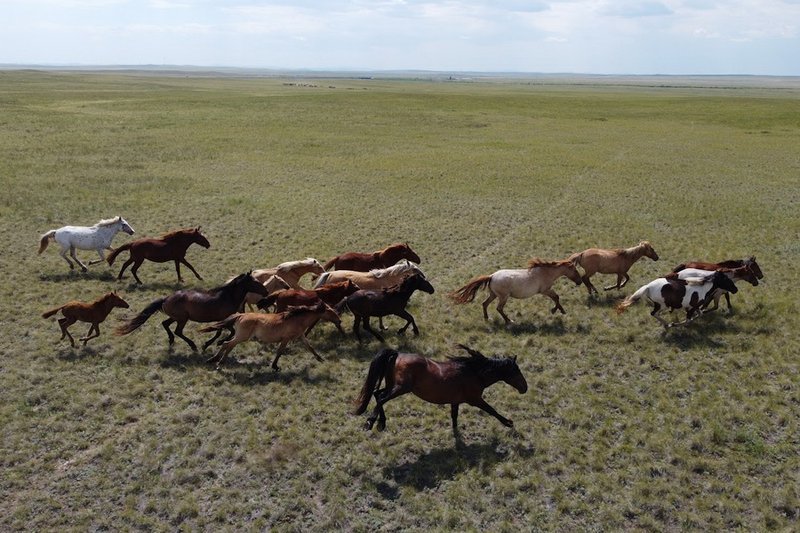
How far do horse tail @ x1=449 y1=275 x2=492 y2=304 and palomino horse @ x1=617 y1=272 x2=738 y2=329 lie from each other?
2525mm

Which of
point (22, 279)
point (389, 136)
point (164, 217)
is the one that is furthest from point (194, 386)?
point (389, 136)

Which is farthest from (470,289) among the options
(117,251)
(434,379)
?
(117,251)

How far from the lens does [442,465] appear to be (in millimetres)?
7141

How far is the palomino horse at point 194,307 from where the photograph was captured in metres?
9.78

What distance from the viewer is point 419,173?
29391mm

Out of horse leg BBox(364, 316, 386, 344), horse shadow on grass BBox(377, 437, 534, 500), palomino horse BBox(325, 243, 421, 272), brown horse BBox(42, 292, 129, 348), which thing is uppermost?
palomino horse BBox(325, 243, 421, 272)

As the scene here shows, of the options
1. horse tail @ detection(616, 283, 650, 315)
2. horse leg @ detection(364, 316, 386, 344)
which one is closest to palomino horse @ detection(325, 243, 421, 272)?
horse leg @ detection(364, 316, 386, 344)

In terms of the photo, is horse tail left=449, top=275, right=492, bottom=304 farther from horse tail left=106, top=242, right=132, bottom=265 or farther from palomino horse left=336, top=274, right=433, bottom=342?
horse tail left=106, top=242, right=132, bottom=265

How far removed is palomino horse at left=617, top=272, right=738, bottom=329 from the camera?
428 inches

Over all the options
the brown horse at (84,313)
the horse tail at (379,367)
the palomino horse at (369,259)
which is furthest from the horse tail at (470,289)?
the brown horse at (84,313)

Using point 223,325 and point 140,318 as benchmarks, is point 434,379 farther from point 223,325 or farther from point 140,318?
point 140,318

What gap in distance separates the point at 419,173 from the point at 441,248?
43.3 feet

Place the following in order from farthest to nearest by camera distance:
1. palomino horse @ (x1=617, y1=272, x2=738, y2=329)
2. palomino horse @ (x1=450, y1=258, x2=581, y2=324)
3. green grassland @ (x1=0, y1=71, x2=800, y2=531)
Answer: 1. palomino horse @ (x1=450, y1=258, x2=581, y2=324)
2. palomino horse @ (x1=617, y1=272, x2=738, y2=329)
3. green grassland @ (x1=0, y1=71, x2=800, y2=531)

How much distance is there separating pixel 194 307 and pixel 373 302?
9.54 feet
